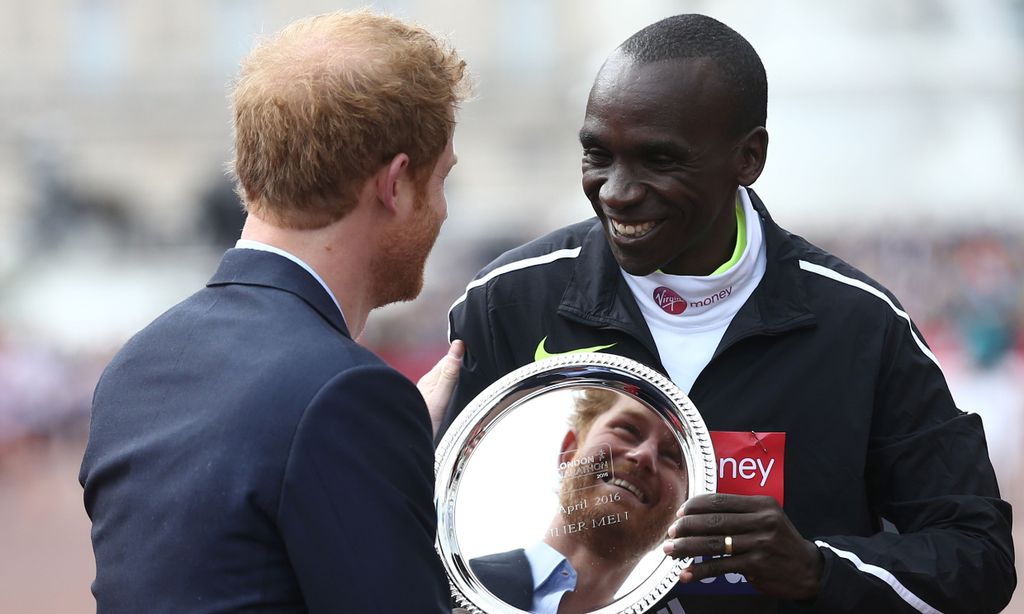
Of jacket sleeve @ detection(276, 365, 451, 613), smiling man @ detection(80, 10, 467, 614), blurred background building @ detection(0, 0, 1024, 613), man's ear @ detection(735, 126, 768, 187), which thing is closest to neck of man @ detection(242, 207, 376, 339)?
smiling man @ detection(80, 10, 467, 614)

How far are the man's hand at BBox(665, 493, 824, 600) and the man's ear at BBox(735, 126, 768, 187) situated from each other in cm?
75

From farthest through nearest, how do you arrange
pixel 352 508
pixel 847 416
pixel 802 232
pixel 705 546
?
pixel 802 232 < pixel 847 416 < pixel 705 546 < pixel 352 508

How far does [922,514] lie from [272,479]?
1350mm

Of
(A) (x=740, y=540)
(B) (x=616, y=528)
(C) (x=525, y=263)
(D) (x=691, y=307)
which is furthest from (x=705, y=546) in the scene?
(C) (x=525, y=263)

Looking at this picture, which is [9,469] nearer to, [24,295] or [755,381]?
[24,295]

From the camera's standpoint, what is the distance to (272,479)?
7.53ft

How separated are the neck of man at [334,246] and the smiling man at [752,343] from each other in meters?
0.68

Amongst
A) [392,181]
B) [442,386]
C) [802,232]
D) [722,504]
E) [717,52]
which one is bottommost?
[802,232]

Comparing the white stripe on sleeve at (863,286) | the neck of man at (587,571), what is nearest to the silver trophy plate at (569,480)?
the neck of man at (587,571)

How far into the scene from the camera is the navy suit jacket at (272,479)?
2.29 m

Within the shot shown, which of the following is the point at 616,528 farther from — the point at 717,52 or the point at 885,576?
the point at 717,52

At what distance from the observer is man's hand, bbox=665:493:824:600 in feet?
8.96

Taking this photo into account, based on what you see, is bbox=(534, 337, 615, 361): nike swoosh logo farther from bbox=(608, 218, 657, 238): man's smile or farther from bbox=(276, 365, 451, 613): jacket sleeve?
bbox=(276, 365, 451, 613): jacket sleeve

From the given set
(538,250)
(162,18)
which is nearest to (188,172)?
(162,18)
